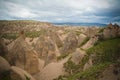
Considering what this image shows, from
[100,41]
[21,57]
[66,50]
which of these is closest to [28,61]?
[21,57]

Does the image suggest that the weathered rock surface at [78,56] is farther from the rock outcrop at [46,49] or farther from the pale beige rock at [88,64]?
the rock outcrop at [46,49]

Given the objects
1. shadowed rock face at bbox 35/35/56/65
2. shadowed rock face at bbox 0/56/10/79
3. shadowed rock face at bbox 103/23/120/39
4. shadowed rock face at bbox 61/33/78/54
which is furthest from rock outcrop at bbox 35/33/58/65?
shadowed rock face at bbox 0/56/10/79

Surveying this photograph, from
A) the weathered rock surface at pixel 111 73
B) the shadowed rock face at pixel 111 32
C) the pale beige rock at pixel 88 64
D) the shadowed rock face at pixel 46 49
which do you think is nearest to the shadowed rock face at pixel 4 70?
the weathered rock surface at pixel 111 73

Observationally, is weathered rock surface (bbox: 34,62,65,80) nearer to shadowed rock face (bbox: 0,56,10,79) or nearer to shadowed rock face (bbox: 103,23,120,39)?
shadowed rock face (bbox: 103,23,120,39)

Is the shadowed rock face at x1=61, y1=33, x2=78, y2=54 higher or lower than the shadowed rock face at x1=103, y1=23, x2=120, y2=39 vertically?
lower

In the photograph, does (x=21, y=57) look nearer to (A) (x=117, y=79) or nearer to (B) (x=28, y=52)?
(B) (x=28, y=52)

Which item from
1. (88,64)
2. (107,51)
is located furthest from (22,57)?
(107,51)

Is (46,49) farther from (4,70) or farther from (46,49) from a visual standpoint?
(4,70)

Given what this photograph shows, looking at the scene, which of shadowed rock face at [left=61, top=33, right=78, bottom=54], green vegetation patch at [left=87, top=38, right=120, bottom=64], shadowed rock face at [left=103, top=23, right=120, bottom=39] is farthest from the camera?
shadowed rock face at [left=61, top=33, right=78, bottom=54]
